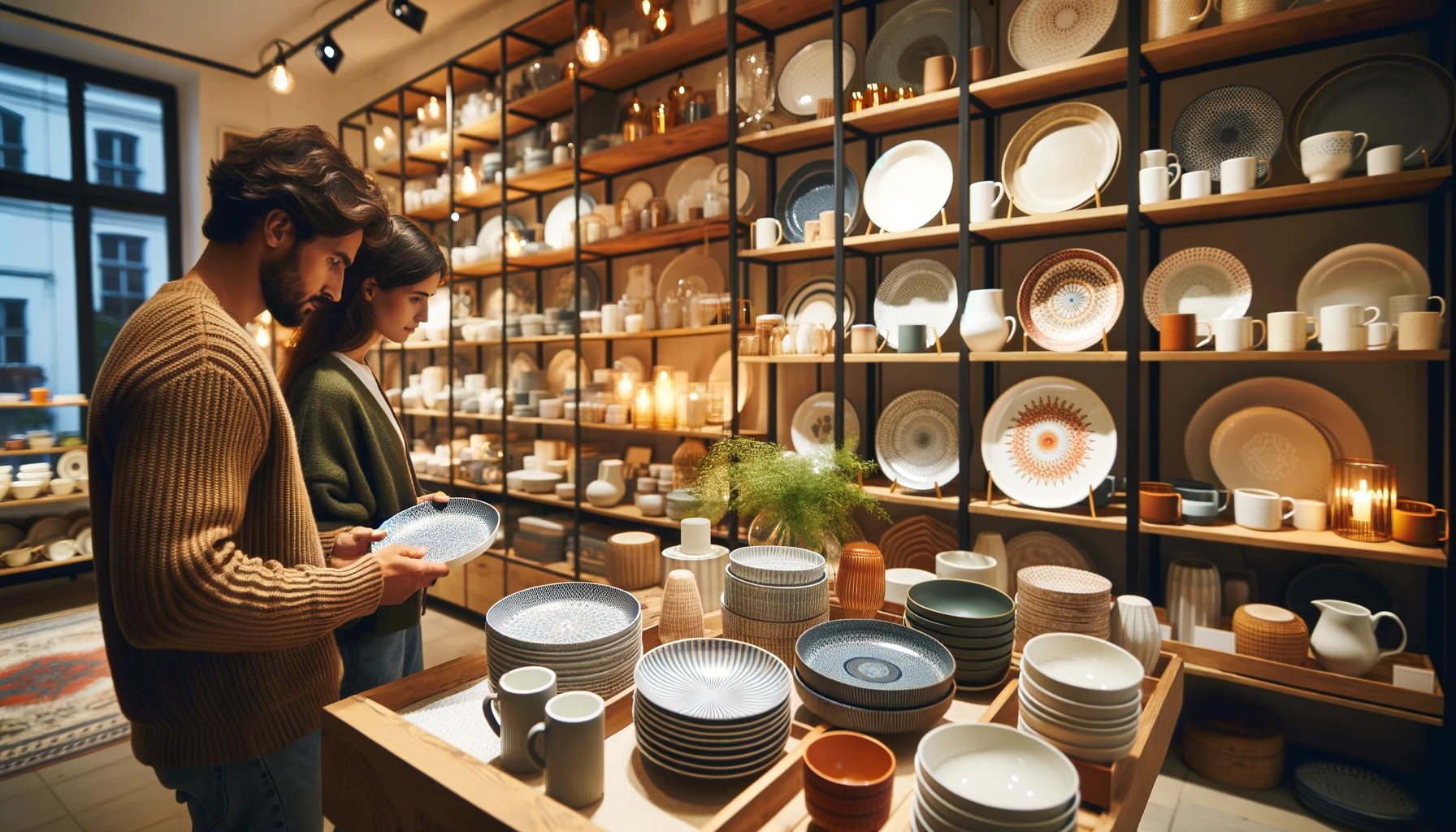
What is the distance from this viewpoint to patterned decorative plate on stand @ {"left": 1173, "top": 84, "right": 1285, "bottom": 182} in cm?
209

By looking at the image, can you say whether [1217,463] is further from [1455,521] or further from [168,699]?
[168,699]

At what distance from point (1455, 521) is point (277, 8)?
5588 mm

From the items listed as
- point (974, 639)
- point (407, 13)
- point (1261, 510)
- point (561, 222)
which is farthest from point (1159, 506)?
point (407, 13)

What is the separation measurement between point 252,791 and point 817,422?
7.34ft

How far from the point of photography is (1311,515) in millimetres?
1979

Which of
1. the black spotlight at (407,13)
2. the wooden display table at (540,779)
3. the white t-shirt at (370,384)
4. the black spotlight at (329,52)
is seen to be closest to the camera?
the wooden display table at (540,779)

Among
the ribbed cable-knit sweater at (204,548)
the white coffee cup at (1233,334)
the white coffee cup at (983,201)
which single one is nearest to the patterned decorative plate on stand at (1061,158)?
the white coffee cup at (983,201)

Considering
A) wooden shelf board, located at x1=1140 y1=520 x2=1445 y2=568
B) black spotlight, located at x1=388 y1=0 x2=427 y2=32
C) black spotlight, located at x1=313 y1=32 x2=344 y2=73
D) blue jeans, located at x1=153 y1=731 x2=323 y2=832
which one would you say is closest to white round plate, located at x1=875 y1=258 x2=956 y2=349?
wooden shelf board, located at x1=1140 y1=520 x2=1445 y2=568

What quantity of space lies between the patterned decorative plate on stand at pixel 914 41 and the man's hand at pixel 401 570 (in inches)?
90.3

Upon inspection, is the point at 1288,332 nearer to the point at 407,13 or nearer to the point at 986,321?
the point at 986,321

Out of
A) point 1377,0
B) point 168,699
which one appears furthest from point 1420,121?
point 168,699

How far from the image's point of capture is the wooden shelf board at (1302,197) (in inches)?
70.5

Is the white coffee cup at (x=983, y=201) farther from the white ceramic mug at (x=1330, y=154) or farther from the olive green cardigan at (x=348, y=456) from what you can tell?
the olive green cardigan at (x=348, y=456)

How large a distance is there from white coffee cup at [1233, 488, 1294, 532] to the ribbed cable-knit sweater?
84.3 inches
